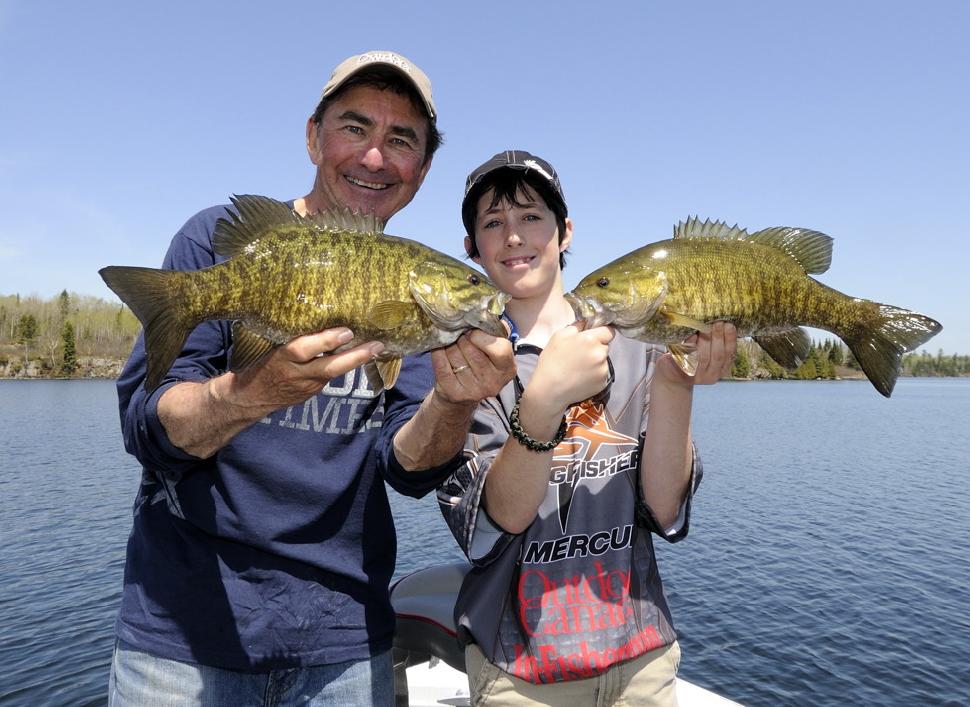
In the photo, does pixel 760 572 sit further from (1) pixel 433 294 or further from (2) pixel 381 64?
(2) pixel 381 64

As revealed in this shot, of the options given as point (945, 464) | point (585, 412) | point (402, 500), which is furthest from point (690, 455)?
point (945, 464)

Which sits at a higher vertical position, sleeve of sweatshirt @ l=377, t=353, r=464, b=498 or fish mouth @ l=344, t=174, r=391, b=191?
fish mouth @ l=344, t=174, r=391, b=191

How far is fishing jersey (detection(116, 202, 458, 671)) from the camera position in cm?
287

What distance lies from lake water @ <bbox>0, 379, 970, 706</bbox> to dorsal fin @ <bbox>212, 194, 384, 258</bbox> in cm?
1059

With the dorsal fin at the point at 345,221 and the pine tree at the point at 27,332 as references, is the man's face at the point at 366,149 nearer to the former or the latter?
the dorsal fin at the point at 345,221

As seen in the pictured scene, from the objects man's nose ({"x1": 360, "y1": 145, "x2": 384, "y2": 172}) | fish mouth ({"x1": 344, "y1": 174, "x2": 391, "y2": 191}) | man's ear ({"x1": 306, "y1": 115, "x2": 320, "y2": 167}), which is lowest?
fish mouth ({"x1": 344, "y1": 174, "x2": 391, "y2": 191})

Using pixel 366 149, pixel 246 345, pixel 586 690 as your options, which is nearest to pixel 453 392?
pixel 246 345

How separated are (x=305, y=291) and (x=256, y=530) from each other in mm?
1085

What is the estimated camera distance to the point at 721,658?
1202cm

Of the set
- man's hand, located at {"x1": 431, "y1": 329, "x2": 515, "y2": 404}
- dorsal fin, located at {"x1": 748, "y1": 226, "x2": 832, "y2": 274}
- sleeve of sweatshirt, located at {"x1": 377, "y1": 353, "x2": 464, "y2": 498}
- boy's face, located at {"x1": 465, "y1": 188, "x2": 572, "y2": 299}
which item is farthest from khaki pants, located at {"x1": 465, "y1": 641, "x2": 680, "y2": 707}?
dorsal fin, located at {"x1": 748, "y1": 226, "x2": 832, "y2": 274}

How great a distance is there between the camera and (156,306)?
2773 millimetres

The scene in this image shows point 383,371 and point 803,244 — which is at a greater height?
point 803,244

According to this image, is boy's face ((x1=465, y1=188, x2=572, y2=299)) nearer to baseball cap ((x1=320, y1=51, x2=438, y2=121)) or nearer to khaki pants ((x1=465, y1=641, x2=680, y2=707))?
baseball cap ((x1=320, y1=51, x2=438, y2=121))

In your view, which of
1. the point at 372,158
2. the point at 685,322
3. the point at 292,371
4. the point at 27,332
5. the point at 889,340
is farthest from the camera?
the point at 27,332
